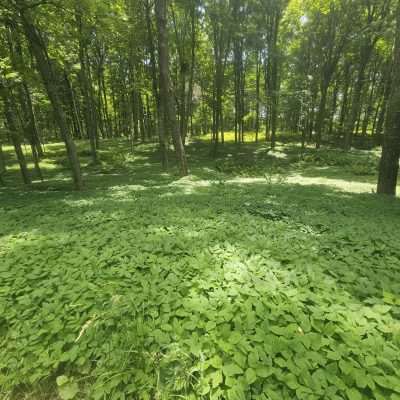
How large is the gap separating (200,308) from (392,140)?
25.8 feet

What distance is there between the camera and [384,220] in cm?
494

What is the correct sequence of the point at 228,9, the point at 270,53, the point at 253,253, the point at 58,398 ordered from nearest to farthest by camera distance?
the point at 58,398, the point at 253,253, the point at 228,9, the point at 270,53

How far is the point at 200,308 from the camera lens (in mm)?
2352

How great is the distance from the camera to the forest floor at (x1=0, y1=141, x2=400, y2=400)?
1798 millimetres

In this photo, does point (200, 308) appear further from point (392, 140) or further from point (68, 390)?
point (392, 140)

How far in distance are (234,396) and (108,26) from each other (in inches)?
383

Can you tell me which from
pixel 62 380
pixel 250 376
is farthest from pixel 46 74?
pixel 250 376

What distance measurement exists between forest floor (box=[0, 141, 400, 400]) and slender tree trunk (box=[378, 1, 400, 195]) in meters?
3.29

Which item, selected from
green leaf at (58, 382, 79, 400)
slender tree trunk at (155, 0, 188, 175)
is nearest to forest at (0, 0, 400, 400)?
green leaf at (58, 382, 79, 400)

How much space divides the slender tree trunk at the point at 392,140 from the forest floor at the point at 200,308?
3.29 metres

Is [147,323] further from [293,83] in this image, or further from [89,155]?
[293,83]

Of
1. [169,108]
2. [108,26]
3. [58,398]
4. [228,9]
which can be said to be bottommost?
[58,398]

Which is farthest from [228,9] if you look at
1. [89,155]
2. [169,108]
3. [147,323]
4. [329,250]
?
[147,323]

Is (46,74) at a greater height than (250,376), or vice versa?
(46,74)
